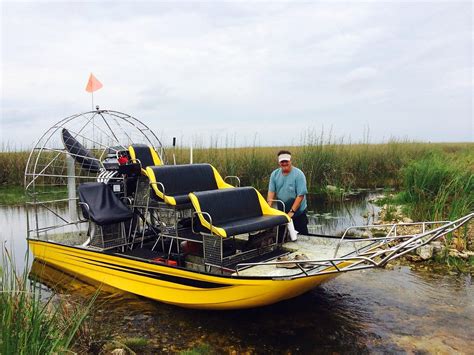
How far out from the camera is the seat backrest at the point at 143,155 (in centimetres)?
621

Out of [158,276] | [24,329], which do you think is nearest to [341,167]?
[158,276]

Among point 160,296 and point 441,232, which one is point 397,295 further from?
point 160,296

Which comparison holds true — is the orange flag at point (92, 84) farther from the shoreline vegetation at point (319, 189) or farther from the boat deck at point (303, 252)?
the boat deck at point (303, 252)

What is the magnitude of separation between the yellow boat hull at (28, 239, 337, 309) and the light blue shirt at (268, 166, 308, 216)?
185 cm

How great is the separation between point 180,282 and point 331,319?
177 centimetres

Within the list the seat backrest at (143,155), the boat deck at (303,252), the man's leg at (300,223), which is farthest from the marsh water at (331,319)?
the seat backrest at (143,155)

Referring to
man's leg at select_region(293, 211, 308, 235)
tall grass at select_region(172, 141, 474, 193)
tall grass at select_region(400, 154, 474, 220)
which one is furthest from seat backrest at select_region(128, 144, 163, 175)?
tall grass at select_region(172, 141, 474, 193)

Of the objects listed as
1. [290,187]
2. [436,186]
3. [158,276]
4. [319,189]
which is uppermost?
[290,187]

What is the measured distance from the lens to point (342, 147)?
15.5 meters

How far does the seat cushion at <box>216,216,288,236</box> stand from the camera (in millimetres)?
4461

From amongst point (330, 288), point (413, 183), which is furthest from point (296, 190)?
point (413, 183)

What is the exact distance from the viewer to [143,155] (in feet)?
21.0

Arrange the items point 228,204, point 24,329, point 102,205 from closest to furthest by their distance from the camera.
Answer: point 24,329 → point 228,204 → point 102,205

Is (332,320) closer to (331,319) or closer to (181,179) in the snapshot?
(331,319)
